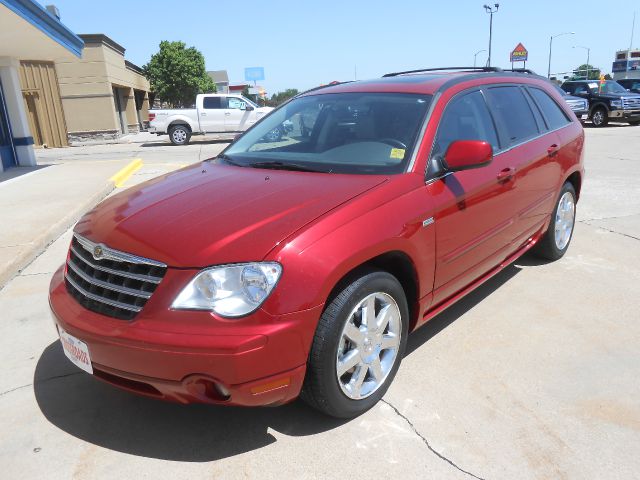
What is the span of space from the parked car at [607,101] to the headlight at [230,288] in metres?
22.3

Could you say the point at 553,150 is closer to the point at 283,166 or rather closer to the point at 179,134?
the point at 283,166

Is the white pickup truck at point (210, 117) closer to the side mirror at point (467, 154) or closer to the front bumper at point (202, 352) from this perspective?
the side mirror at point (467, 154)

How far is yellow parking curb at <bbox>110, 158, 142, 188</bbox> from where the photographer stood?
10812 mm

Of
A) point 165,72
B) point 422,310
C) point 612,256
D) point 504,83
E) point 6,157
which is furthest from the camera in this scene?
point 165,72

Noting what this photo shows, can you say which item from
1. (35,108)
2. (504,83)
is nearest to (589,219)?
(504,83)

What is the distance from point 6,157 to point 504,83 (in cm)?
1265

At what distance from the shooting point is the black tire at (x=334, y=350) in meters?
2.40

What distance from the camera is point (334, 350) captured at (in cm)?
Result: 244

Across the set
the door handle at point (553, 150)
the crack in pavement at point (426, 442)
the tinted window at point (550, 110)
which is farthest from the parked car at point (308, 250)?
the tinted window at point (550, 110)

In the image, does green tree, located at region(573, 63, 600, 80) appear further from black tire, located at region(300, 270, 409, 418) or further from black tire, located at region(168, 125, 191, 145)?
black tire, located at region(300, 270, 409, 418)

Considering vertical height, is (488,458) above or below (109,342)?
below

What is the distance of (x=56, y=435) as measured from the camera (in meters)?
2.70

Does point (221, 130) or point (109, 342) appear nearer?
point (109, 342)

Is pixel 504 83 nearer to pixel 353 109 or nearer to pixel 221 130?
pixel 353 109
